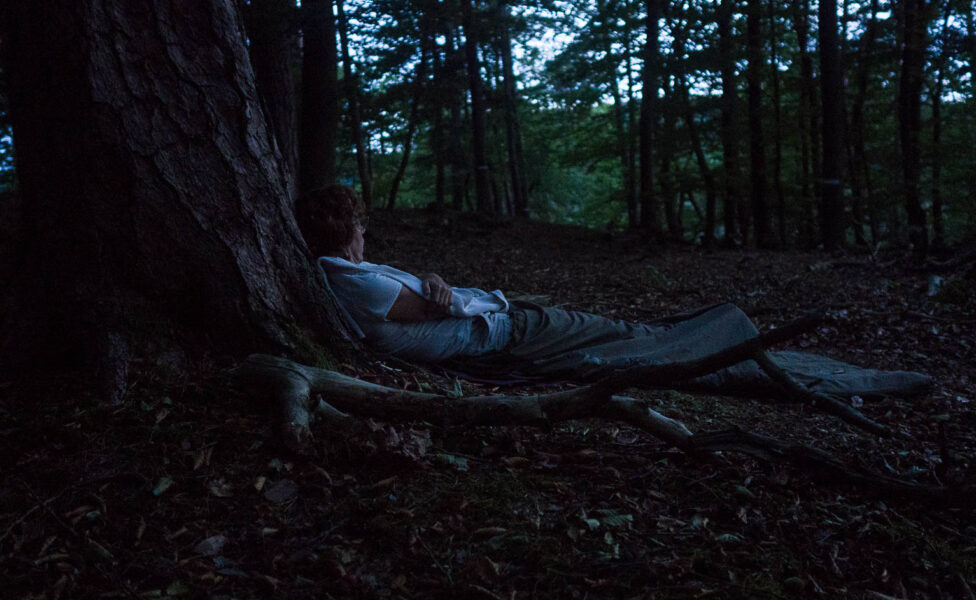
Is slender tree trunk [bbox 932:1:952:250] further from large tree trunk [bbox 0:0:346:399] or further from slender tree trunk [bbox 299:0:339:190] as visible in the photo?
large tree trunk [bbox 0:0:346:399]

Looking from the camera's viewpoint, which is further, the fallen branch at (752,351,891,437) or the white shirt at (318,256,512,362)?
the white shirt at (318,256,512,362)

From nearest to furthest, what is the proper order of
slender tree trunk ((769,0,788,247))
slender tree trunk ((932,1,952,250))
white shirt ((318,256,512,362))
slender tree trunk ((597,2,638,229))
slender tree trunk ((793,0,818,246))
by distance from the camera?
white shirt ((318,256,512,362)) < slender tree trunk ((932,1,952,250)) < slender tree trunk ((597,2,638,229)) < slender tree trunk ((769,0,788,247)) < slender tree trunk ((793,0,818,246))

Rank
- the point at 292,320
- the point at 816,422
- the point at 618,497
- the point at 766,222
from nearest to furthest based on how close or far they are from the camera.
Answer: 1. the point at 618,497
2. the point at 292,320
3. the point at 816,422
4. the point at 766,222

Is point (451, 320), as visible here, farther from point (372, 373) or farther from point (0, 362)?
point (0, 362)

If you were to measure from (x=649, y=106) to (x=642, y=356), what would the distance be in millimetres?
9343

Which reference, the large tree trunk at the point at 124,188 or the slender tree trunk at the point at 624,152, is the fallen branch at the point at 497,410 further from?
the slender tree trunk at the point at 624,152

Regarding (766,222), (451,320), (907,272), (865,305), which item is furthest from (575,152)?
(451,320)

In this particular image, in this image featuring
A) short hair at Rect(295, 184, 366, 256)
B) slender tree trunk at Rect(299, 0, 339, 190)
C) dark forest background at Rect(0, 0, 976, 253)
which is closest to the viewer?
short hair at Rect(295, 184, 366, 256)

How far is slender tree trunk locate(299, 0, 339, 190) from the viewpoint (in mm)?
8508

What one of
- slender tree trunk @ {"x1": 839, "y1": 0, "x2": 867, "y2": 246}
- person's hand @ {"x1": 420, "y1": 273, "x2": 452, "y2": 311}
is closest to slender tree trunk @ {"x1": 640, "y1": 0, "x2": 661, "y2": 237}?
slender tree trunk @ {"x1": 839, "y1": 0, "x2": 867, "y2": 246}

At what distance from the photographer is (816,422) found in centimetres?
346

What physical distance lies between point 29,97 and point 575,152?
14452mm

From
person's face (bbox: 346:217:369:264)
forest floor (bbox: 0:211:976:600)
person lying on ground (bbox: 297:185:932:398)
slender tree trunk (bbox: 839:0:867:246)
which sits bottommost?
forest floor (bbox: 0:211:976:600)

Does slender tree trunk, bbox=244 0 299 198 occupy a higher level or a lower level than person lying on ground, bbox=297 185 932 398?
higher
